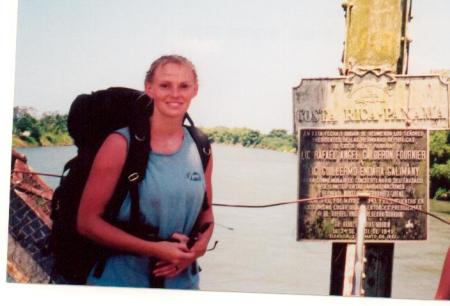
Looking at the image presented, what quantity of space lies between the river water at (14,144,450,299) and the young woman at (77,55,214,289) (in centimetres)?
11

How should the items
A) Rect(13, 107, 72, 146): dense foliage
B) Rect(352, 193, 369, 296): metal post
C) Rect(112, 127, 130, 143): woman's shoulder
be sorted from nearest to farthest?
Rect(352, 193, 369, 296): metal post
Rect(112, 127, 130, 143): woman's shoulder
Rect(13, 107, 72, 146): dense foliage

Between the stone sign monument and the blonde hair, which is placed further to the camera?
the blonde hair

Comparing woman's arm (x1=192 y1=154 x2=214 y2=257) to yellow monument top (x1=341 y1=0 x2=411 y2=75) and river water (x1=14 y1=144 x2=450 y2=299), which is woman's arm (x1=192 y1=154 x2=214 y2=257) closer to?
river water (x1=14 y1=144 x2=450 y2=299)

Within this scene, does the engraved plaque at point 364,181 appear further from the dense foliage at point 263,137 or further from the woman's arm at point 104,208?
the woman's arm at point 104,208

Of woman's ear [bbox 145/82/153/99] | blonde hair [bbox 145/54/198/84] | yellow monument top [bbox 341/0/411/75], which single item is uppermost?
yellow monument top [bbox 341/0/411/75]

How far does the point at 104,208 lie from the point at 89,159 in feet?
1.18

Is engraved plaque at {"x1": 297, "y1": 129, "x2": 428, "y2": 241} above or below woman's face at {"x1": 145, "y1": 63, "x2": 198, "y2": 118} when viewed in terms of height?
below

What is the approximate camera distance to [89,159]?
543 cm

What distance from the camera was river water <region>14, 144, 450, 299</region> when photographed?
17.5ft

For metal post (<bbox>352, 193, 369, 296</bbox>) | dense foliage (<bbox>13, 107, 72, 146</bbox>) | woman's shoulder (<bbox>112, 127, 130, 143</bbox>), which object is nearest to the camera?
metal post (<bbox>352, 193, 369, 296</bbox>)

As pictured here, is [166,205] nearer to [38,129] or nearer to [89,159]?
[89,159]

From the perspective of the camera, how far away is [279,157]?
5.37 m

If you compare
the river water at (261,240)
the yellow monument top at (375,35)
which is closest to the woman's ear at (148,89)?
the river water at (261,240)

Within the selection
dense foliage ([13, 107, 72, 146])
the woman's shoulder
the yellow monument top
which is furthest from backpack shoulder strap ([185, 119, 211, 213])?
the yellow monument top
